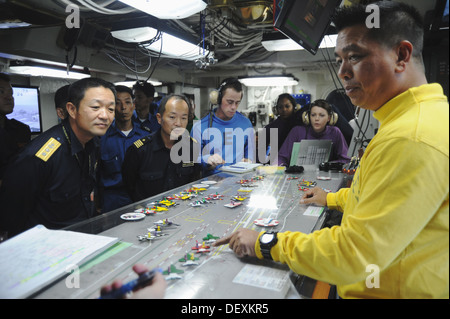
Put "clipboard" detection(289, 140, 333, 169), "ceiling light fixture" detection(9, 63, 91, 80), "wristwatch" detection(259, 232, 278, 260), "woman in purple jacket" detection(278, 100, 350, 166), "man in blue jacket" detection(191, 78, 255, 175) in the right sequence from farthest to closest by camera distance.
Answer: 1. "ceiling light fixture" detection(9, 63, 91, 80)
2. "woman in purple jacket" detection(278, 100, 350, 166)
3. "clipboard" detection(289, 140, 333, 169)
4. "man in blue jacket" detection(191, 78, 255, 175)
5. "wristwatch" detection(259, 232, 278, 260)

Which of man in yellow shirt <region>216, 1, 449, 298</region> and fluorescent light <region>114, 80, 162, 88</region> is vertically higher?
fluorescent light <region>114, 80, 162, 88</region>

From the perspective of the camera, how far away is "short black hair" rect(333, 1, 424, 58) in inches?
43.9

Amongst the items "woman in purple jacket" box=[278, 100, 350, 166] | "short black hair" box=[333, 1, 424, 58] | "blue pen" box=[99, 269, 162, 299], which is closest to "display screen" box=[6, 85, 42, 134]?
"woman in purple jacket" box=[278, 100, 350, 166]

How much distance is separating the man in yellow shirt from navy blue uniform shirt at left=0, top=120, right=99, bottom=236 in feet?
4.69

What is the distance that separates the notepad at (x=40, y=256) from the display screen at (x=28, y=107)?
618 centimetres

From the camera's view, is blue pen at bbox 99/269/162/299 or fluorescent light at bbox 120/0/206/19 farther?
fluorescent light at bbox 120/0/206/19

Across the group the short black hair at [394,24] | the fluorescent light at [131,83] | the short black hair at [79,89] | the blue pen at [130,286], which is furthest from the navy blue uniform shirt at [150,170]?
the fluorescent light at [131,83]

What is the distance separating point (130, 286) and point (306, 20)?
253 centimetres

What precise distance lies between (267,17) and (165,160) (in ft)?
8.27

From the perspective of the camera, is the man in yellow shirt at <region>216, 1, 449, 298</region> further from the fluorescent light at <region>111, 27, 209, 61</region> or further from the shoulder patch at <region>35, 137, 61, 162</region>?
the fluorescent light at <region>111, 27, 209, 61</region>

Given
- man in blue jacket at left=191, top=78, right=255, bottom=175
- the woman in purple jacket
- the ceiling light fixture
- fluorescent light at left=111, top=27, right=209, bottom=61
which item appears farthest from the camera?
the ceiling light fixture

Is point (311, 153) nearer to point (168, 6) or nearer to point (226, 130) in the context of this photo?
point (226, 130)

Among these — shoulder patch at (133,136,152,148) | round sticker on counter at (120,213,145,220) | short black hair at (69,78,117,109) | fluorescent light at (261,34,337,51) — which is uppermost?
fluorescent light at (261,34,337,51)

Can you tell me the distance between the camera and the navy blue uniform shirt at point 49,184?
6.09 ft
